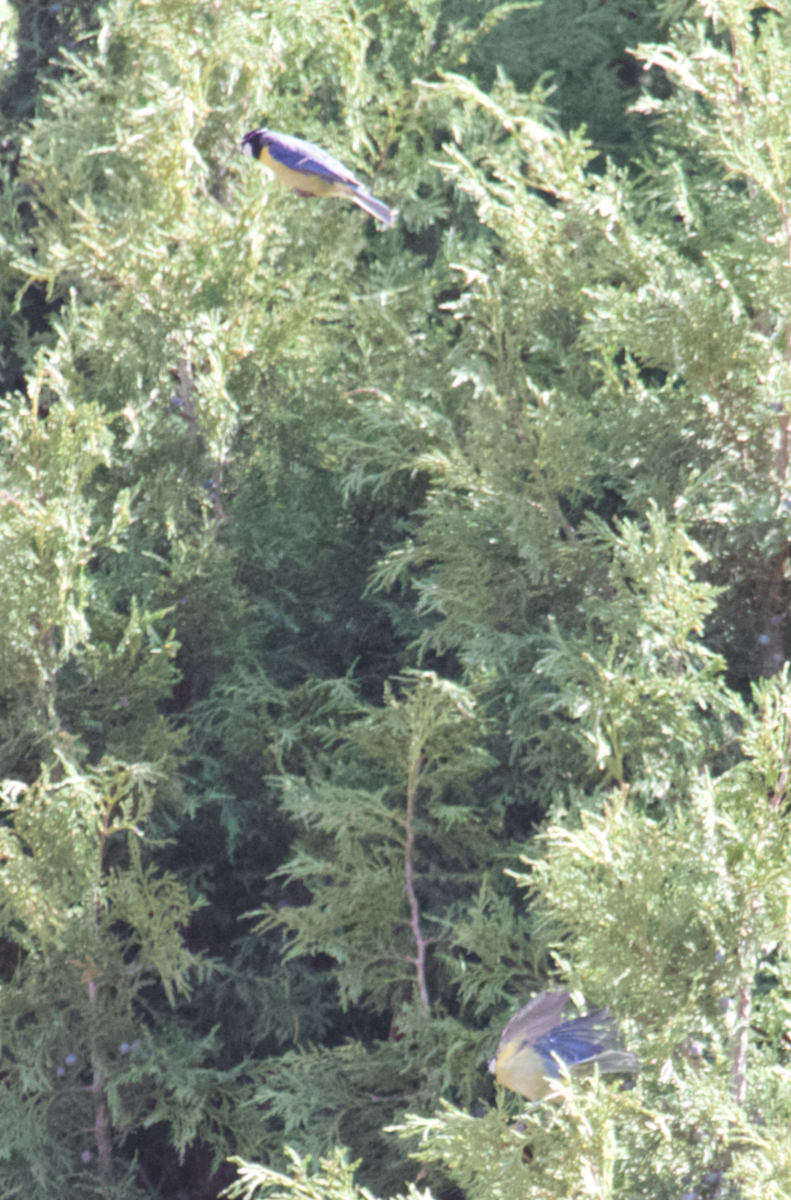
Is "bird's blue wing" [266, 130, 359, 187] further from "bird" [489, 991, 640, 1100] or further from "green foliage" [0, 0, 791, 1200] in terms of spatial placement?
"bird" [489, 991, 640, 1100]

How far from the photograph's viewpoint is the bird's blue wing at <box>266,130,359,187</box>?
102 inches

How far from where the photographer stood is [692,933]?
1489 millimetres

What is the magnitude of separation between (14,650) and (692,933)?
153 cm

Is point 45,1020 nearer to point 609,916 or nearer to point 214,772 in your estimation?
point 214,772

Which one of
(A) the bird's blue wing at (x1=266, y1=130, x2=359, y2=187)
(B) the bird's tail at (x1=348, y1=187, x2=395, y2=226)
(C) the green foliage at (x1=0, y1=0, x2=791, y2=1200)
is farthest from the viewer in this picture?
(B) the bird's tail at (x1=348, y1=187, x2=395, y2=226)

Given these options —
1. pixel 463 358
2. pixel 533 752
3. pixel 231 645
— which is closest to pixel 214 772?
pixel 231 645

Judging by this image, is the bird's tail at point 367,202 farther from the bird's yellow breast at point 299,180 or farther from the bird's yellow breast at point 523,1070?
the bird's yellow breast at point 523,1070

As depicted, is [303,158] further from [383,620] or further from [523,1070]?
[523,1070]

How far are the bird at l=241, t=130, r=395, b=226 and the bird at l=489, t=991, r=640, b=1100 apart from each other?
191 cm

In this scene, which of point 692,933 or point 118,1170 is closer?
point 692,933

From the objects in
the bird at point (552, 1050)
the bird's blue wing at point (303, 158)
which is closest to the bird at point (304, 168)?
the bird's blue wing at point (303, 158)

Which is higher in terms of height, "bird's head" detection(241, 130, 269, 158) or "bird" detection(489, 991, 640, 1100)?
"bird's head" detection(241, 130, 269, 158)

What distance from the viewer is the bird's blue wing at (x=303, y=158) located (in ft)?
8.52

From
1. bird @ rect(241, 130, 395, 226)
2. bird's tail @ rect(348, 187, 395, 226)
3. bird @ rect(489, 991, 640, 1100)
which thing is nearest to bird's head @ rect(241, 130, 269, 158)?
bird @ rect(241, 130, 395, 226)
